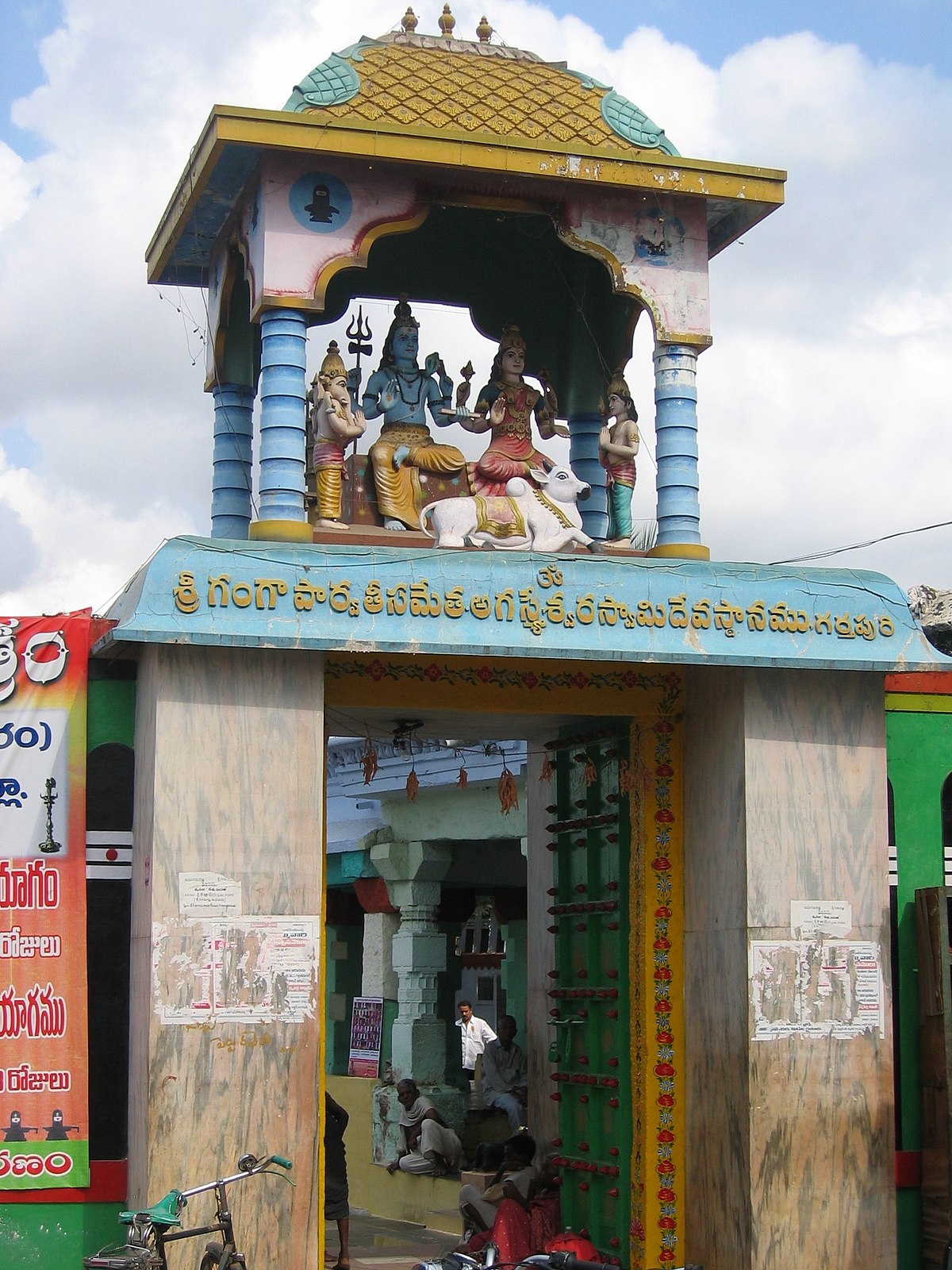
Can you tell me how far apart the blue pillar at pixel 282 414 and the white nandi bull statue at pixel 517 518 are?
0.85 metres

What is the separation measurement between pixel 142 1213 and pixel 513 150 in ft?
18.6

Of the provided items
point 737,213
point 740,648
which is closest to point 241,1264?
point 740,648

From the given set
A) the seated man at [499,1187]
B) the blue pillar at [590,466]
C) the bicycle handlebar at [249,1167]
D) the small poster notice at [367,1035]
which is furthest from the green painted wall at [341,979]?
the bicycle handlebar at [249,1167]

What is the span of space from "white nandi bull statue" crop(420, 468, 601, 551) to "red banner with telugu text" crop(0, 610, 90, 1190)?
206cm

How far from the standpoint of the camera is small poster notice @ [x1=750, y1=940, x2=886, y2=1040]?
8906mm

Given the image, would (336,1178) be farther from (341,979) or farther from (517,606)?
(341,979)

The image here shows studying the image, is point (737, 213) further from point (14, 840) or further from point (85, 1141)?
point (85, 1141)

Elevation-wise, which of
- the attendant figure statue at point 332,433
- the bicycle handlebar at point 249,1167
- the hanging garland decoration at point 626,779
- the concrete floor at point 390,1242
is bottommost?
the concrete floor at point 390,1242

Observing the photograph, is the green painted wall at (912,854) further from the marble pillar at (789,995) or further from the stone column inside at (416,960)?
the stone column inside at (416,960)

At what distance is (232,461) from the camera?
11078 mm

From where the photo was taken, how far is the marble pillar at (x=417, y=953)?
636 inches

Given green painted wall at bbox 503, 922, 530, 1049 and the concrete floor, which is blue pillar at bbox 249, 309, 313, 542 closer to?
the concrete floor

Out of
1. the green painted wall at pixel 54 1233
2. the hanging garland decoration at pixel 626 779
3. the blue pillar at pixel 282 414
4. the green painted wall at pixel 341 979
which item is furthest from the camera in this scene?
the green painted wall at pixel 341 979

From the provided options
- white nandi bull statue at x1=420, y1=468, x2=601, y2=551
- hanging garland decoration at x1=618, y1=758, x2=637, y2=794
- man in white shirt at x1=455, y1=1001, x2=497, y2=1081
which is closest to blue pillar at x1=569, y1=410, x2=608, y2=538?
white nandi bull statue at x1=420, y1=468, x2=601, y2=551
